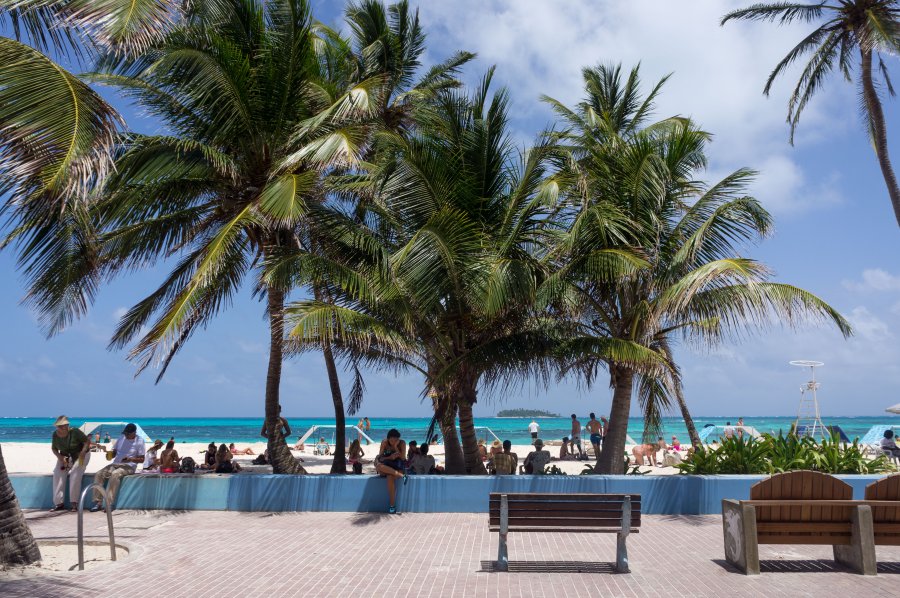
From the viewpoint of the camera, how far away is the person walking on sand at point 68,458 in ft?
33.1

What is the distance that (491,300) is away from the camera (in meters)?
10.4

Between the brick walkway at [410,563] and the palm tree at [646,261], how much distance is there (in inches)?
108

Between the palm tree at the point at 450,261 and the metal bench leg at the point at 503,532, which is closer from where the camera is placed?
the metal bench leg at the point at 503,532

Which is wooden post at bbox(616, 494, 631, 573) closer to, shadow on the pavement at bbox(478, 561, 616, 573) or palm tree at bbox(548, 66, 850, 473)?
shadow on the pavement at bbox(478, 561, 616, 573)

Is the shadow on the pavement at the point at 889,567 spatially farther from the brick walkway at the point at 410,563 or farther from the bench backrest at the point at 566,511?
the bench backrest at the point at 566,511

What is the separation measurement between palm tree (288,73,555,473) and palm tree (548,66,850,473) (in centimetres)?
92

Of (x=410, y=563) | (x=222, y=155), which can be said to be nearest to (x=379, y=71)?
(x=222, y=155)

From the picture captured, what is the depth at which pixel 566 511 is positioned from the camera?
6.87m

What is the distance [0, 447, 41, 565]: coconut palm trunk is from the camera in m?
6.75

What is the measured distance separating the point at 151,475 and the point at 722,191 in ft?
33.7

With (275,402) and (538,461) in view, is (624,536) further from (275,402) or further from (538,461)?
(275,402)

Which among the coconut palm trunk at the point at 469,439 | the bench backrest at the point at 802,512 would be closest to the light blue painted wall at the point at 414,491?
the coconut palm trunk at the point at 469,439

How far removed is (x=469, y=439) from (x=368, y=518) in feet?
10.6

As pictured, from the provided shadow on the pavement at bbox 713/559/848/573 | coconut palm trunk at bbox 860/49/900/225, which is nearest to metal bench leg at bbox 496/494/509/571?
shadow on the pavement at bbox 713/559/848/573
